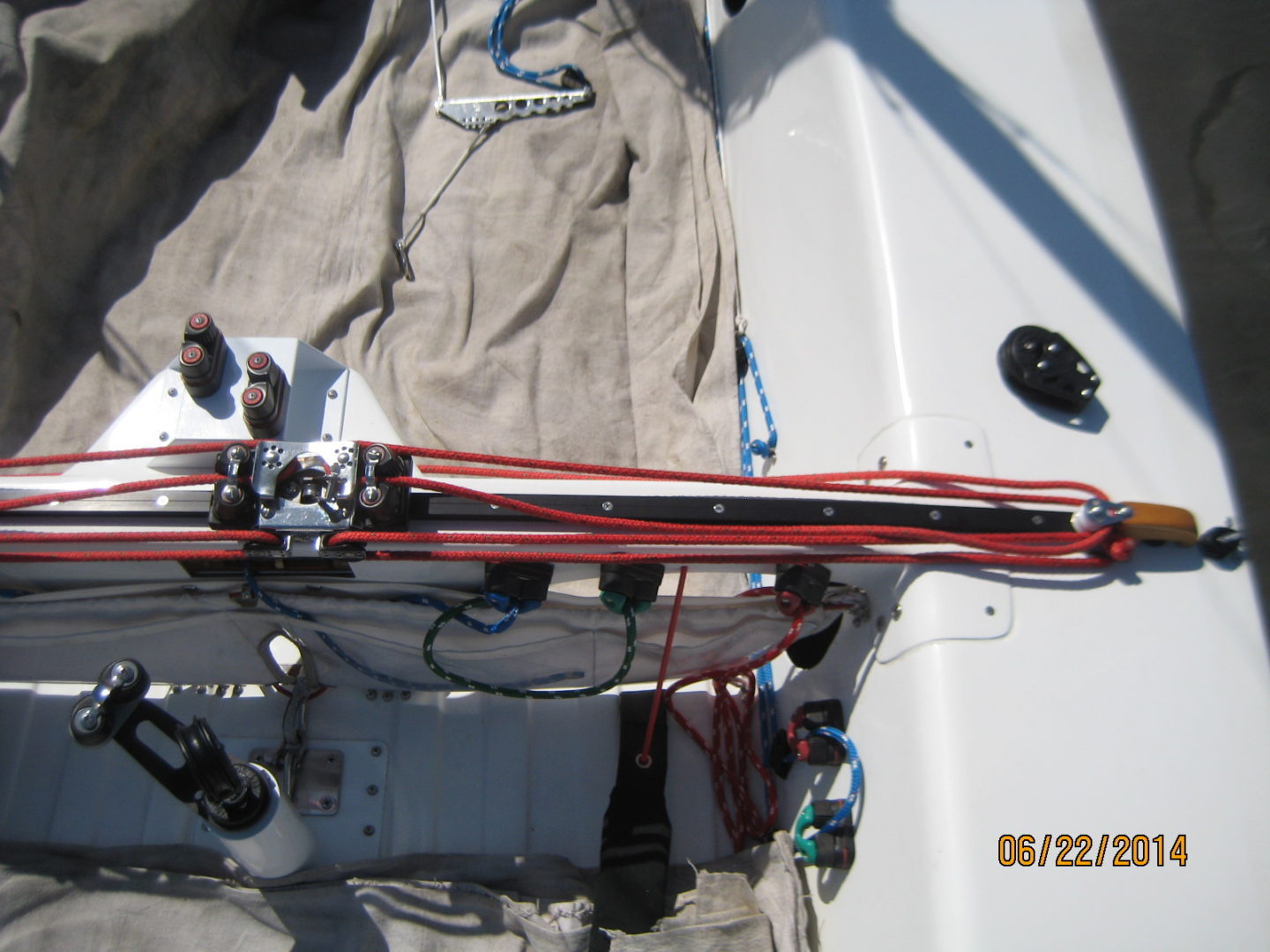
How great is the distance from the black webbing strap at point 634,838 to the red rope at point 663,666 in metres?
0.02

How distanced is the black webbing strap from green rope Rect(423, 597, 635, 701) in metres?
0.15

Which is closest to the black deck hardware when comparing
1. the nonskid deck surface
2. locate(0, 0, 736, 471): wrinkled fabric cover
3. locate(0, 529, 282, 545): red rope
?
locate(0, 0, 736, 471): wrinkled fabric cover

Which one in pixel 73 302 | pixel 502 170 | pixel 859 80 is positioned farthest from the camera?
pixel 502 170

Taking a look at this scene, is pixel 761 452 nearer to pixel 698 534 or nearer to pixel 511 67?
pixel 698 534

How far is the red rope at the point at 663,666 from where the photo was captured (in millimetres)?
1021

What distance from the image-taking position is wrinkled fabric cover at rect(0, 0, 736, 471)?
1549mm

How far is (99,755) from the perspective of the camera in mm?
1216

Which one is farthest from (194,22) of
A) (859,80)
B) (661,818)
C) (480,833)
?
(661,818)

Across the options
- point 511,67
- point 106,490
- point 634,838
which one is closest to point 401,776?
point 634,838

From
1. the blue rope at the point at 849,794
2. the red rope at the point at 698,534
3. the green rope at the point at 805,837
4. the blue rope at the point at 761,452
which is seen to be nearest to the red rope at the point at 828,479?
the red rope at the point at 698,534

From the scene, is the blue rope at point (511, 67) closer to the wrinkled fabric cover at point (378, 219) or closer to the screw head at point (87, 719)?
the wrinkled fabric cover at point (378, 219)

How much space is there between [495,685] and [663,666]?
0.84ft

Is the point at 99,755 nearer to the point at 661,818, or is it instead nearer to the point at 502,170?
the point at 661,818

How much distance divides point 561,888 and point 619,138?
5.10 ft
